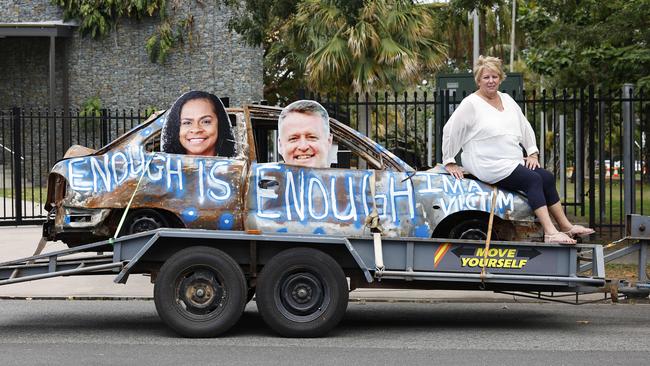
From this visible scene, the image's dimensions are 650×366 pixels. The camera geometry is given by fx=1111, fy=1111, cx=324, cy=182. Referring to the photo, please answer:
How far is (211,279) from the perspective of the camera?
8977 mm

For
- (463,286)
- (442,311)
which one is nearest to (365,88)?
(442,311)

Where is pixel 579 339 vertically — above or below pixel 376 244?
below

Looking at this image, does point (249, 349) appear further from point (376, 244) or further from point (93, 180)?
point (93, 180)

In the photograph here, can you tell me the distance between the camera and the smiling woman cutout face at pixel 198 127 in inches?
394

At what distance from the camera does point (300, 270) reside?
29.3 ft

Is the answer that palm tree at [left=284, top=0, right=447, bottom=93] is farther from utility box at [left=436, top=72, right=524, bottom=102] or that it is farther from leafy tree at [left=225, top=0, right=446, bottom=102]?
utility box at [left=436, top=72, right=524, bottom=102]

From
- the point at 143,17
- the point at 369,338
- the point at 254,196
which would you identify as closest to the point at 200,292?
the point at 254,196

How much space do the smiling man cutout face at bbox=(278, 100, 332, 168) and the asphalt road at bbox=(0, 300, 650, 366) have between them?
150 cm

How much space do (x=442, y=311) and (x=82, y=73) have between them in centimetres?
2948

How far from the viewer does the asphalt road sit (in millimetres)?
8156

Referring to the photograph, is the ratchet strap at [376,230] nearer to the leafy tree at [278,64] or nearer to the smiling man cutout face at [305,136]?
the smiling man cutout face at [305,136]

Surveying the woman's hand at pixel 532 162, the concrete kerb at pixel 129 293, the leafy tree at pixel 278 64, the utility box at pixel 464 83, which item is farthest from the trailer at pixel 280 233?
the leafy tree at pixel 278 64

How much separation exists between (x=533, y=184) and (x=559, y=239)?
1.87 feet

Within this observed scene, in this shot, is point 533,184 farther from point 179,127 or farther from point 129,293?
point 129,293
